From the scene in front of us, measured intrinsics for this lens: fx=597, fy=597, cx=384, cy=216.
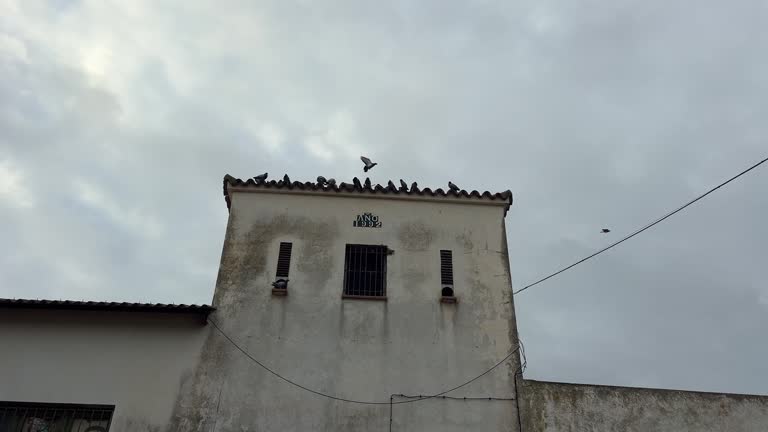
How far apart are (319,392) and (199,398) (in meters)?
2.39

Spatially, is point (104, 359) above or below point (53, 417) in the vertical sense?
above

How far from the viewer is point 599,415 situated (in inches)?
472

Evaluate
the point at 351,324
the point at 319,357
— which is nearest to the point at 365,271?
the point at 351,324

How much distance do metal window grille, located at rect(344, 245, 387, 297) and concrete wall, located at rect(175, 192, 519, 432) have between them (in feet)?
0.53

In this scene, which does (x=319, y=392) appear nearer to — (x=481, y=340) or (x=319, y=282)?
(x=319, y=282)

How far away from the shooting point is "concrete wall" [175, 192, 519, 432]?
1188cm

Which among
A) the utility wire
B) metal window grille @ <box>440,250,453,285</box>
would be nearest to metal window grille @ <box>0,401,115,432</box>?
the utility wire

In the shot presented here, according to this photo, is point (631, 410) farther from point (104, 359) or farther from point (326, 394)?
point (104, 359)

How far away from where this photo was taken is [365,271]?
1355 cm

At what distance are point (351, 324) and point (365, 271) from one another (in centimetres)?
135

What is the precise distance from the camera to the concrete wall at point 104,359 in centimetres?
1180

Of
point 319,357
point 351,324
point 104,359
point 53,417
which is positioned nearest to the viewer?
point 53,417

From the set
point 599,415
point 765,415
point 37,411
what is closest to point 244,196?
point 37,411

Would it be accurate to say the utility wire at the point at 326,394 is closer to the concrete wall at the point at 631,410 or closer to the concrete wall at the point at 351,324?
the concrete wall at the point at 351,324
